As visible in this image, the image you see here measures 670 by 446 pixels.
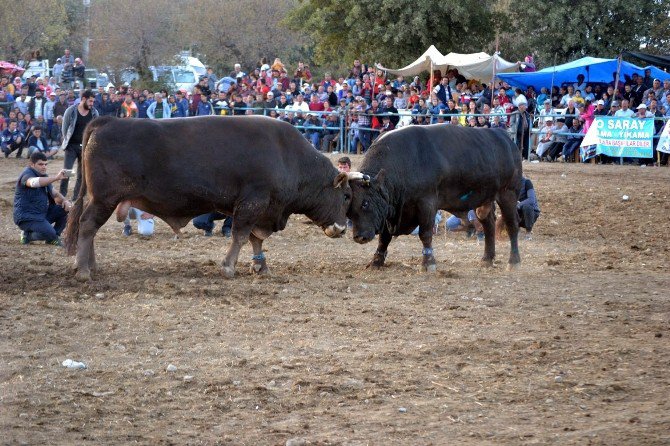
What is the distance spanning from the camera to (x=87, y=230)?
34.4 feet

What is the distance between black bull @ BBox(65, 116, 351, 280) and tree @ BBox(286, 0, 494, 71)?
21.2 m

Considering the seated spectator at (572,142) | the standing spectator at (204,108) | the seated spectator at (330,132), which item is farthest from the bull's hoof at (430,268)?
the standing spectator at (204,108)

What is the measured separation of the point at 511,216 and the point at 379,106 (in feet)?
40.1

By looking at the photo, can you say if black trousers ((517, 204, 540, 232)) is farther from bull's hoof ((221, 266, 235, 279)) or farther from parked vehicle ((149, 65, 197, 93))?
parked vehicle ((149, 65, 197, 93))

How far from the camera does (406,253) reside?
13859 mm

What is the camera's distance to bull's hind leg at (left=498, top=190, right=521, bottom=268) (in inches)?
508

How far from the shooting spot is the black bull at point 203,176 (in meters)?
10.4

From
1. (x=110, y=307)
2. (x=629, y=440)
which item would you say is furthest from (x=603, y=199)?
(x=629, y=440)

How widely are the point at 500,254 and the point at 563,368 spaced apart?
658cm

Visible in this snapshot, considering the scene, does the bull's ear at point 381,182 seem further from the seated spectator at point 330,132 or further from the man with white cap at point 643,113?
the seated spectator at point 330,132

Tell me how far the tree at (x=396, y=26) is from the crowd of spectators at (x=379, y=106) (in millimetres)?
2854

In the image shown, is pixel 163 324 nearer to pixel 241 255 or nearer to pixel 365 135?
pixel 241 255

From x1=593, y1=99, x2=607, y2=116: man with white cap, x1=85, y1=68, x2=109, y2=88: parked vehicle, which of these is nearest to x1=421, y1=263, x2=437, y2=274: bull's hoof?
x1=593, y1=99, x2=607, y2=116: man with white cap

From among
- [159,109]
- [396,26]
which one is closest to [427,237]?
[159,109]
